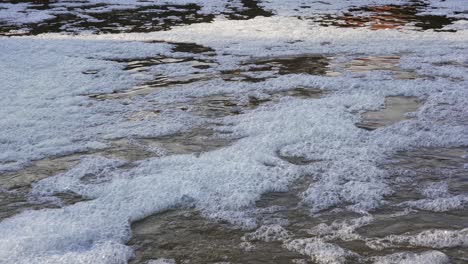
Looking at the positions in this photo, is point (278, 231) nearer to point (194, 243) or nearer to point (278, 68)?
point (194, 243)

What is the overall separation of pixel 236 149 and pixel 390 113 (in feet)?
5.14

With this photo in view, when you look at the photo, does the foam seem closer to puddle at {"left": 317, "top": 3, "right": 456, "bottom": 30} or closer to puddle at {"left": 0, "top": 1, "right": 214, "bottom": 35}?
puddle at {"left": 317, "top": 3, "right": 456, "bottom": 30}

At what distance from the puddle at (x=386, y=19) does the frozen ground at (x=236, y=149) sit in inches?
33.9

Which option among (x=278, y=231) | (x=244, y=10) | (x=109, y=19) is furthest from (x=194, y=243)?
(x=244, y=10)

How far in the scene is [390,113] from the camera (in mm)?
4832

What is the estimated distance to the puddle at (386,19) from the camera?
9125 millimetres

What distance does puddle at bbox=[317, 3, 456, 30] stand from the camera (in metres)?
9.12

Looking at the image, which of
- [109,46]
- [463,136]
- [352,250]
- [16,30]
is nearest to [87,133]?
[352,250]

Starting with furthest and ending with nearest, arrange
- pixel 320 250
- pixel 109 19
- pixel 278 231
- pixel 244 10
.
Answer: pixel 244 10 → pixel 109 19 → pixel 278 231 → pixel 320 250

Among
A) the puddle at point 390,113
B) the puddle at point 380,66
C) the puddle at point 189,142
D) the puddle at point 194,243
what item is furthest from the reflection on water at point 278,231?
the puddle at point 380,66

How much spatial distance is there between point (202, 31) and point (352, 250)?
6.70 metres

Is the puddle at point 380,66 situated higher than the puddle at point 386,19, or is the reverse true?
the puddle at point 386,19

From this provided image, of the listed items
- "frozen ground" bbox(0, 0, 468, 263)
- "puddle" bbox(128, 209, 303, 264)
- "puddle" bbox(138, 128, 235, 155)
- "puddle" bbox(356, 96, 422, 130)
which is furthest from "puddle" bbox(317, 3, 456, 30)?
"puddle" bbox(128, 209, 303, 264)

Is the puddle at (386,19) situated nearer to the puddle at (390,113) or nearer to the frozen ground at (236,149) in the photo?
the frozen ground at (236,149)
